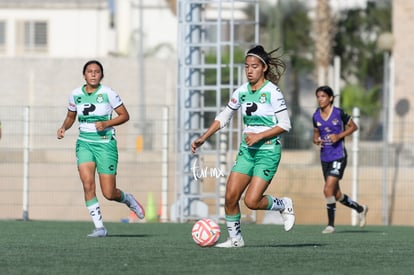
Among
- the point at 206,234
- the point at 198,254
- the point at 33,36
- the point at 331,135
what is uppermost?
the point at 33,36

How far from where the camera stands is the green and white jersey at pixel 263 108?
12.6m

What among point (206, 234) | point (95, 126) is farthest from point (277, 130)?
point (95, 126)

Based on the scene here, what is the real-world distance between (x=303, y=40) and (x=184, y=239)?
152 ft

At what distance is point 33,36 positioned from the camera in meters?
64.2

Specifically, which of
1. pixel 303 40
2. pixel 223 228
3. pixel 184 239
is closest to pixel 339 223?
pixel 223 228

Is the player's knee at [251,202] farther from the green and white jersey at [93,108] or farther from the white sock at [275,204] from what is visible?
the green and white jersey at [93,108]

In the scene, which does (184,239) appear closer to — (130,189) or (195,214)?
(195,214)

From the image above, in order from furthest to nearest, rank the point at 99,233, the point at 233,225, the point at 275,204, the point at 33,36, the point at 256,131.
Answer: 1. the point at 33,36
2. the point at 99,233
3. the point at 275,204
4. the point at 233,225
5. the point at 256,131

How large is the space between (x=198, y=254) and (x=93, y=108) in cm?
344

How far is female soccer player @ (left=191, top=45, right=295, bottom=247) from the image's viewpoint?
12.6 metres

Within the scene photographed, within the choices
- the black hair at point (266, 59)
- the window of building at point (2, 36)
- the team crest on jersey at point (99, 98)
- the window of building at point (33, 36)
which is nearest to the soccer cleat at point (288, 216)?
the black hair at point (266, 59)

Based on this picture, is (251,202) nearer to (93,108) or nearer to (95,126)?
(95,126)

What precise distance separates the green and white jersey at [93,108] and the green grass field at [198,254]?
4.03 ft

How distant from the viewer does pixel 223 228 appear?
18719 millimetres
